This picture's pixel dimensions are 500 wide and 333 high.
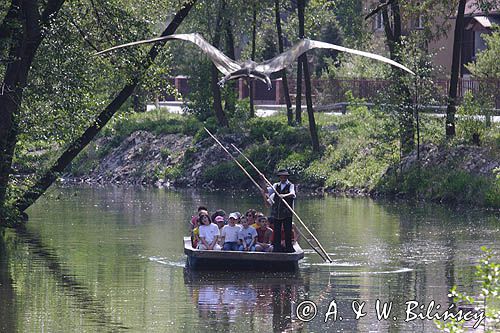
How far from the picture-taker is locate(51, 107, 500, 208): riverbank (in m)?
38.3

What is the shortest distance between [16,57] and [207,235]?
18.9 ft

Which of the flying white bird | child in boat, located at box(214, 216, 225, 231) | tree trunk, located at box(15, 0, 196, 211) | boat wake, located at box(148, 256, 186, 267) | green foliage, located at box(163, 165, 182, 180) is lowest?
boat wake, located at box(148, 256, 186, 267)

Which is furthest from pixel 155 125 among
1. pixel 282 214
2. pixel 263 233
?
pixel 282 214

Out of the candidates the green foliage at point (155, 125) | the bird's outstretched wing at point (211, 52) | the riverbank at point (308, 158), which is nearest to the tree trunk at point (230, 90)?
the riverbank at point (308, 158)

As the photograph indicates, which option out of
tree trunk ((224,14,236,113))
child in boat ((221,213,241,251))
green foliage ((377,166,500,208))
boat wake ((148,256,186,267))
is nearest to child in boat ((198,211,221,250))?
child in boat ((221,213,241,251))

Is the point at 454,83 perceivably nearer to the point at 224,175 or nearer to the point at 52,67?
the point at 224,175

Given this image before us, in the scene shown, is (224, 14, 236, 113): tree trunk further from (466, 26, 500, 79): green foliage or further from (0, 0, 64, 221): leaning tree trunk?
(0, 0, 64, 221): leaning tree trunk

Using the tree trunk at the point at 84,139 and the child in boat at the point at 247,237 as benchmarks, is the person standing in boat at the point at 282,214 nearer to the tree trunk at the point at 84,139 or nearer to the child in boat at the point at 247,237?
the child in boat at the point at 247,237

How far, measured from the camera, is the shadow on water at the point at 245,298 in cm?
1780

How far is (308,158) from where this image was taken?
45031 mm

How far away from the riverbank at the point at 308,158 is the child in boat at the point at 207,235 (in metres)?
10.6

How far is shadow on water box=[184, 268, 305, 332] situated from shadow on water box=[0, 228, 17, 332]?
2.76 metres

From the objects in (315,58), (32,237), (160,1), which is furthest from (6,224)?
(315,58)

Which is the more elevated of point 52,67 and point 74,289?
point 52,67
